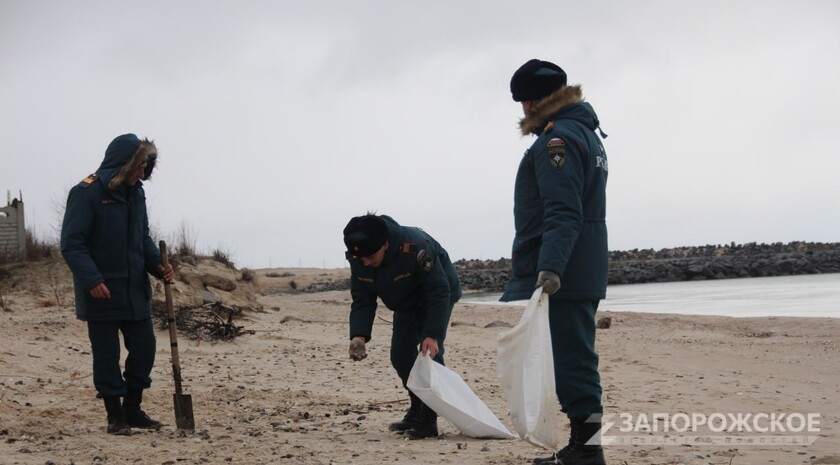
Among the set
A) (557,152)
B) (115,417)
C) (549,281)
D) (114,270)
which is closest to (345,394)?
(115,417)

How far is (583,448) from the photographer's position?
14.6ft

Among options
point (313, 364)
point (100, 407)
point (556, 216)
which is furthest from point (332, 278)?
point (556, 216)

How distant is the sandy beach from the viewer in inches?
200

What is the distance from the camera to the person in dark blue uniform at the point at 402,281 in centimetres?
541

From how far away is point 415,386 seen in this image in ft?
17.7

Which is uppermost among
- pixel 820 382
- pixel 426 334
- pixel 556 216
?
pixel 556 216

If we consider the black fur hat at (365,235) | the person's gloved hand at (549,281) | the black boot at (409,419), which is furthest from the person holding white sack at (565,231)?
the black boot at (409,419)

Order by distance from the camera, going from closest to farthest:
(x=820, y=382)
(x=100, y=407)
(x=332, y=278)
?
(x=100, y=407) → (x=820, y=382) → (x=332, y=278)

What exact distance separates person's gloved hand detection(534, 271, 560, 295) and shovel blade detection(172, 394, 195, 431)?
2.57 meters

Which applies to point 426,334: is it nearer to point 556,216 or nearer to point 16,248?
point 556,216

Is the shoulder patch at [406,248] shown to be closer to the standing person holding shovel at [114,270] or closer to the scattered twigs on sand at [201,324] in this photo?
the standing person holding shovel at [114,270]

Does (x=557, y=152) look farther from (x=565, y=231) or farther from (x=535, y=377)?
(x=535, y=377)

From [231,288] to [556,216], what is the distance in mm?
12559

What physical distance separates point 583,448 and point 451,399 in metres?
1.11
